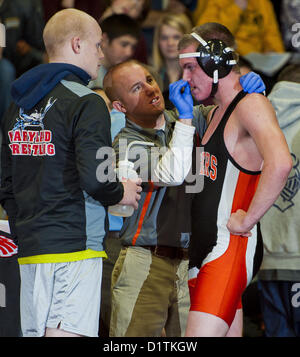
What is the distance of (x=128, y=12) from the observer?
6.20 metres

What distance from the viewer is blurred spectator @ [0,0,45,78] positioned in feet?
19.6

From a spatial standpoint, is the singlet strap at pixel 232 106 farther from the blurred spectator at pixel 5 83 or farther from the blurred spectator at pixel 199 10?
the blurred spectator at pixel 199 10

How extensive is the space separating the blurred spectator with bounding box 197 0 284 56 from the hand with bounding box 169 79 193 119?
308cm

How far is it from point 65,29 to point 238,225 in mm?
1165

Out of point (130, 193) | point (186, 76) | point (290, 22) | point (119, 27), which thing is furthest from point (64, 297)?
point (290, 22)

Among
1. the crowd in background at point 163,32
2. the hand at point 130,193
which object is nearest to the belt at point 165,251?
the hand at point 130,193

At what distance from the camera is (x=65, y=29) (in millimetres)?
3105

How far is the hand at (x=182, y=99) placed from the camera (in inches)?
127

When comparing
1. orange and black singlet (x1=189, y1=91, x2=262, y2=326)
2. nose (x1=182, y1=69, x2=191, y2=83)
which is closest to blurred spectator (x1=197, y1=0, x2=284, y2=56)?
nose (x1=182, y1=69, x2=191, y2=83)

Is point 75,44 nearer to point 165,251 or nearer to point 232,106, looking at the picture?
point 232,106

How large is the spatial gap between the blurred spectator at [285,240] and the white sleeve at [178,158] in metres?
1.19

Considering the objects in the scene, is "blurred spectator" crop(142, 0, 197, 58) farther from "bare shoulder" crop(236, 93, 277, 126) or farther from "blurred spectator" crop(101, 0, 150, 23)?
"bare shoulder" crop(236, 93, 277, 126)
